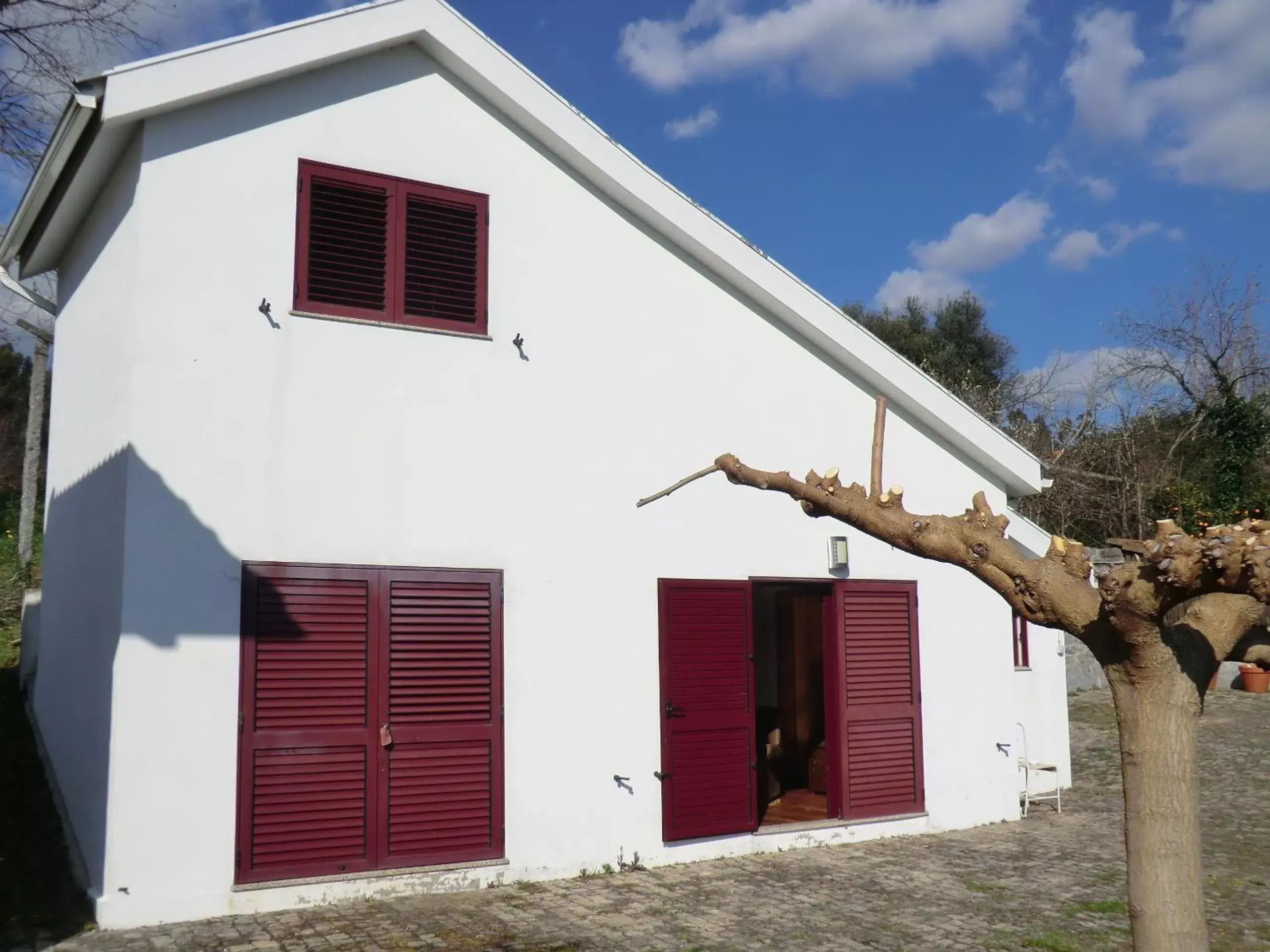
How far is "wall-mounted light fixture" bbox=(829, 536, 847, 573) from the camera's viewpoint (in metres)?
10.6

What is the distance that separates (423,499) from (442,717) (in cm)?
163

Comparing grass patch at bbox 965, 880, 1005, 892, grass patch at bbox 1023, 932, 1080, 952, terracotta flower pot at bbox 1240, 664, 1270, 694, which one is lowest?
grass patch at bbox 965, 880, 1005, 892

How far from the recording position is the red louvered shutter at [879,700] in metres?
10.5

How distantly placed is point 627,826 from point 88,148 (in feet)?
21.5

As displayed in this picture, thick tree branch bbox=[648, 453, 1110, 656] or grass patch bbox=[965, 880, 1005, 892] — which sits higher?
thick tree branch bbox=[648, 453, 1110, 656]

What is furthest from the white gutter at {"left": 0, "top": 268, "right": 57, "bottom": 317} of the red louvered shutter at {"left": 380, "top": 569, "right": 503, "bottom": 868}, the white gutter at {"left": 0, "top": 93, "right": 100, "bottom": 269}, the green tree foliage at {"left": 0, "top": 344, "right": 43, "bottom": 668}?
the green tree foliage at {"left": 0, "top": 344, "right": 43, "bottom": 668}

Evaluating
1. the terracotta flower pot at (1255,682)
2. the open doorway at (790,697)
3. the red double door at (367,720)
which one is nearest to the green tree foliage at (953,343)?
the terracotta flower pot at (1255,682)

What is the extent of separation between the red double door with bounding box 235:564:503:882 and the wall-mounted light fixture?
11.1 feet

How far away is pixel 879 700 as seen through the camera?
423 inches

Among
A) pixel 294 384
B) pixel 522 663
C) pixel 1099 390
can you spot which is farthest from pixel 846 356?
pixel 1099 390

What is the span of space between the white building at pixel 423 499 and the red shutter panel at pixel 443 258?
0.03 meters

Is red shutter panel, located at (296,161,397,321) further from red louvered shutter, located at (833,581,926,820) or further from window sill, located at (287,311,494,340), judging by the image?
red louvered shutter, located at (833,581,926,820)

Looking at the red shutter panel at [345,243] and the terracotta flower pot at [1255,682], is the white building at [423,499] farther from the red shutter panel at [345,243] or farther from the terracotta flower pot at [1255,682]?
the terracotta flower pot at [1255,682]

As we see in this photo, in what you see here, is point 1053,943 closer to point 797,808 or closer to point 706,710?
point 706,710
